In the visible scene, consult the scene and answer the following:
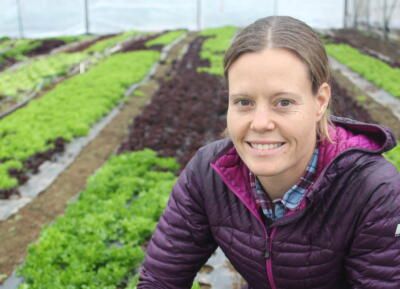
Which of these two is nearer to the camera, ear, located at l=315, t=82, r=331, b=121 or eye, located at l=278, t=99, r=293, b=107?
eye, located at l=278, t=99, r=293, b=107

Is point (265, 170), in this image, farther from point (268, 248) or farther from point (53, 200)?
point (53, 200)

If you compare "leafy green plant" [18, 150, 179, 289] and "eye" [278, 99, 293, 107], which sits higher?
"eye" [278, 99, 293, 107]

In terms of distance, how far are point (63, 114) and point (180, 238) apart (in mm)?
8770

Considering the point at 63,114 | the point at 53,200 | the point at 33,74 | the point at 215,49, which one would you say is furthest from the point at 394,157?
the point at 215,49

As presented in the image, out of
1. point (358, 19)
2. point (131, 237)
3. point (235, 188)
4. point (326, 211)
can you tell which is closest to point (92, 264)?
point (131, 237)

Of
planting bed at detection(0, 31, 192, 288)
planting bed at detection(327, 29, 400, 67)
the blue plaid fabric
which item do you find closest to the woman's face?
the blue plaid fabric

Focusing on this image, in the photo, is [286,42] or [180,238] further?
[180,238]

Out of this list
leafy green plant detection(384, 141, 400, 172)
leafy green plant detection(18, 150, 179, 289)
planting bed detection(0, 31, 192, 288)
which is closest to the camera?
leafy green plant detection(18, 150, 179, 289)

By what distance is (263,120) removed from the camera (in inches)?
84.1

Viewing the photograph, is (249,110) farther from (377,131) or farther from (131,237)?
(131,237)

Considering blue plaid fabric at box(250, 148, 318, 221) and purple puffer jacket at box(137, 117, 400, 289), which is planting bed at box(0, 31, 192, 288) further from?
blue plaid fabric at box(250, 148, 318, 221)

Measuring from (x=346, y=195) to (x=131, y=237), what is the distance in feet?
12.1

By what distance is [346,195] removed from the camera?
7.25ft

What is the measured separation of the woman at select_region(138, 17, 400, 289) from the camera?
2.12 meters
